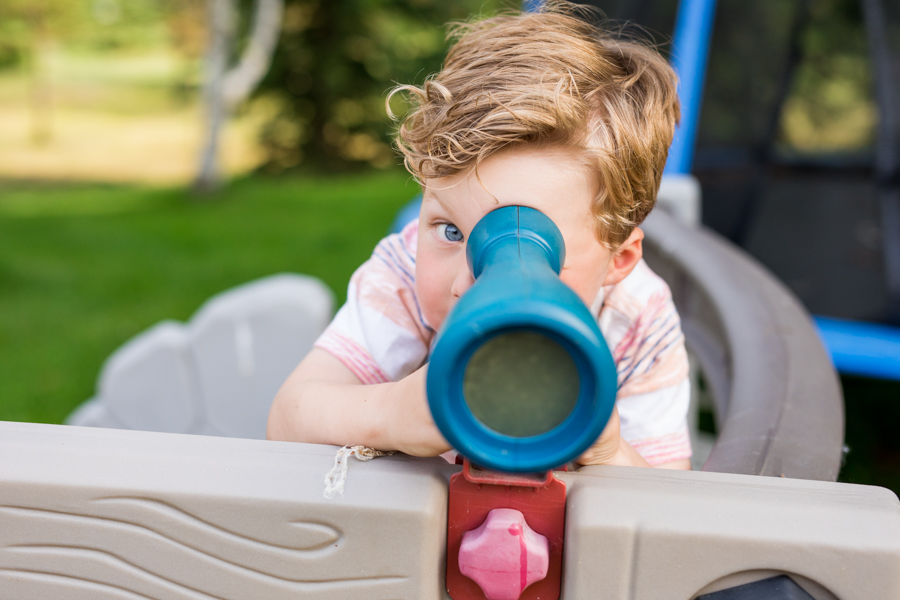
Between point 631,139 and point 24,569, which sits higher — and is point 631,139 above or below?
above

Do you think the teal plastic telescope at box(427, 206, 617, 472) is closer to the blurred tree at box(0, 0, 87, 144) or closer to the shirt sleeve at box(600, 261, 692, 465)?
the shirt sleeve at box(600, 261, 692, 465)

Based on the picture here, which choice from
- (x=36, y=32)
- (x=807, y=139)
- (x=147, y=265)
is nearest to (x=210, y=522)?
(x=147, y=265)

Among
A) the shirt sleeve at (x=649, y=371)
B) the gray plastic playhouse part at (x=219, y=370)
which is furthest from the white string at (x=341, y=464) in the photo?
the gray plastic playhouse part at (x=219, y=370)

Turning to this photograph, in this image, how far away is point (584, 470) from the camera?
1.55ft

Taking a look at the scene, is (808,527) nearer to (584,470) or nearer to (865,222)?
(584,470)

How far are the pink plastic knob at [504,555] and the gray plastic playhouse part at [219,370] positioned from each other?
1.08m

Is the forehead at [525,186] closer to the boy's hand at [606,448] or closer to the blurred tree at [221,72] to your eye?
the boy's hand at [606,448]

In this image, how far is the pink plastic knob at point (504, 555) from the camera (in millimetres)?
429

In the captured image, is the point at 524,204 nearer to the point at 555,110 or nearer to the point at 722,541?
the point at 555,110

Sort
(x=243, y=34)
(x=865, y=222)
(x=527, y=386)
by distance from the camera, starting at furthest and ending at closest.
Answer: (x=243, y=34) → (x=865, y=222) → (x=527, y=386)

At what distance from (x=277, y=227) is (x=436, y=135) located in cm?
330

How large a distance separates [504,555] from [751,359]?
51cm

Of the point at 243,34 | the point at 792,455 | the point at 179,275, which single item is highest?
the point at 243,34

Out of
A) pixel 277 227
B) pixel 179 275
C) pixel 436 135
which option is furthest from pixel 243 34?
pixel 436 135
